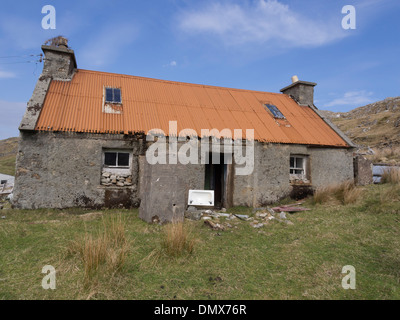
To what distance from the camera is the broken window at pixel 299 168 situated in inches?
427

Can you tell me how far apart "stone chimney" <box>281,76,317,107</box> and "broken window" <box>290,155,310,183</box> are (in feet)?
14.1

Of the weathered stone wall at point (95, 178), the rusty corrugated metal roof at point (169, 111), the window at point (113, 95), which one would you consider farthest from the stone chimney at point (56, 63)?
the weathered stone wall at point (95, 178)

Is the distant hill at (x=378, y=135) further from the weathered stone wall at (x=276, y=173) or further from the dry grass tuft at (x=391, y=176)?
the weathered stone wall at (x=276, y=173)

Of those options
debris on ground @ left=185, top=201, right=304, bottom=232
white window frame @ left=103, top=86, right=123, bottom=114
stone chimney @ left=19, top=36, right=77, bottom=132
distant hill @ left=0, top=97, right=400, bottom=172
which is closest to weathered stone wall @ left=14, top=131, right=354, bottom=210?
debris on ground @ left=185, top=201, right=304, bottom=232

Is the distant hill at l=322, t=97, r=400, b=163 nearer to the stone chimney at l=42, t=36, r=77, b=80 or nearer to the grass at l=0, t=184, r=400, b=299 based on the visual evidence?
the grass at l=0, t=184, r=400, b=299

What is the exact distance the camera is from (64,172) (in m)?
8.21

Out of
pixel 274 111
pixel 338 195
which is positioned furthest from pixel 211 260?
pixel 274 111

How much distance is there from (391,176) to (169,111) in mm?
10582

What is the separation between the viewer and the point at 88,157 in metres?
8.40

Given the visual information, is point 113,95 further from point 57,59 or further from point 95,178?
point 95,178
